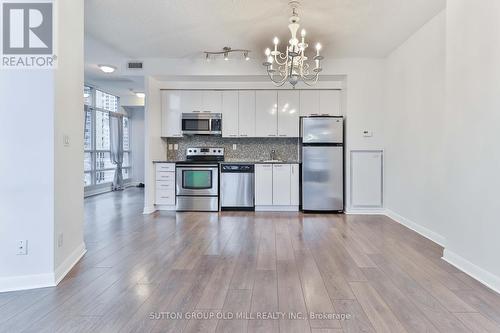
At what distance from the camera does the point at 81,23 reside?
2.84m

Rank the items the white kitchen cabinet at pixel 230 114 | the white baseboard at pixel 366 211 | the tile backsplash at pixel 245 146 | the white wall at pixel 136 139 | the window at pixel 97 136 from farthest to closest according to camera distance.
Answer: the white wall at pixel 136 139 < the window at pixel 97 136 < the tile backsplash at pixel 245 146 < the white kitchen cabinet at pixel 230 114 < the white baseboard at pixel 366 211

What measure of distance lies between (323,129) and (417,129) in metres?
1.52

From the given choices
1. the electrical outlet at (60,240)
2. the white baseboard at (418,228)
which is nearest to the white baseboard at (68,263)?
the electrical outlet at (60,240)

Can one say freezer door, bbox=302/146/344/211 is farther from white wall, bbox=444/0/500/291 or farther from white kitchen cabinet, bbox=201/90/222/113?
white wall, bbox=444/0/500/291

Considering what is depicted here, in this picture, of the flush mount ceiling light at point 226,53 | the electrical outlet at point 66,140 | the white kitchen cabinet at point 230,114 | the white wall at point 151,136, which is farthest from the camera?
the white kitchen cabinet at point 230,114

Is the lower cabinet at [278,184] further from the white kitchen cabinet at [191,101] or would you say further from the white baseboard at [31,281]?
the white baseboard at [31,281]

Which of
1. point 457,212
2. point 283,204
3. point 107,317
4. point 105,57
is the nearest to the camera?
point 107,317

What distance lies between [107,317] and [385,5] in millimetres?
3905

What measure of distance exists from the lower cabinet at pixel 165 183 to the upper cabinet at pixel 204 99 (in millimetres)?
1261

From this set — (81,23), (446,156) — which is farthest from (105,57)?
(446,156)

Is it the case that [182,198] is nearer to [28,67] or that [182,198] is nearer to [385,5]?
[28,67]

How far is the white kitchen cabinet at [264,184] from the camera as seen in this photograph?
5227 mm

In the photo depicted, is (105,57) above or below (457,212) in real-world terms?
above

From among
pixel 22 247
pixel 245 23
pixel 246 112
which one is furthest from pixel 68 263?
pixel 246 112
